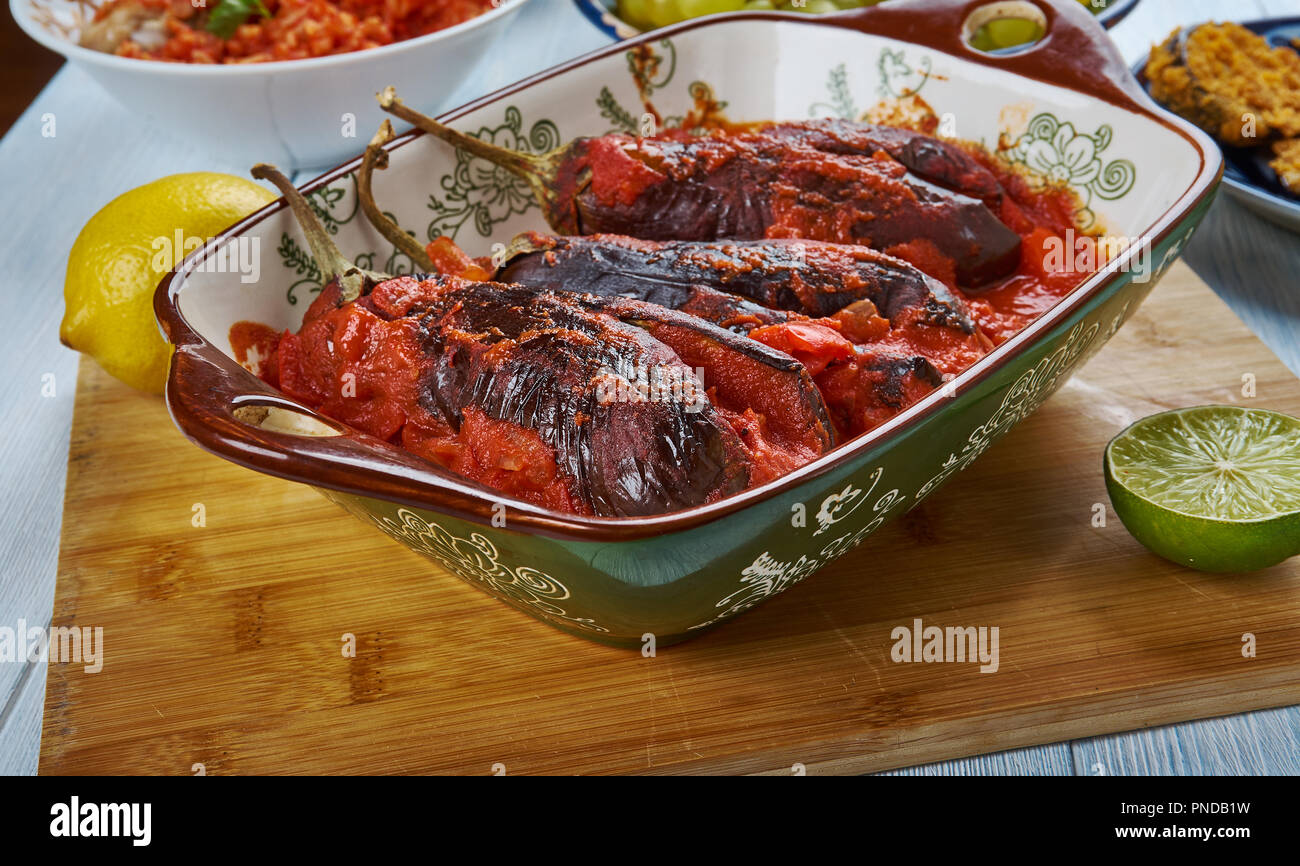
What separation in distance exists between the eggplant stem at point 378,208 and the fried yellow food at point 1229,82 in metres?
2.32

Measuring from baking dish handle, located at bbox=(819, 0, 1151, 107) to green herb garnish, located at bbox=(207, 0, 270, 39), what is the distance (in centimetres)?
189

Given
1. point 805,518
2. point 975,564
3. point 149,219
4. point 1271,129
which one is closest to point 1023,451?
point 975,564

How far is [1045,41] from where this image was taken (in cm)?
274

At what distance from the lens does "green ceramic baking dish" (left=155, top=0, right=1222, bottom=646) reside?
5.36 feet

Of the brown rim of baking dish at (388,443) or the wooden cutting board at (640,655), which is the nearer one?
the brown rim of baking dish at (388,443)

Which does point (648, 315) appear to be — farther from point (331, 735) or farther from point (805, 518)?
point (331, 735)

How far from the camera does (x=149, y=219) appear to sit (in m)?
2.64

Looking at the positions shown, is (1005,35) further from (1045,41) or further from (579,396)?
(579,396)

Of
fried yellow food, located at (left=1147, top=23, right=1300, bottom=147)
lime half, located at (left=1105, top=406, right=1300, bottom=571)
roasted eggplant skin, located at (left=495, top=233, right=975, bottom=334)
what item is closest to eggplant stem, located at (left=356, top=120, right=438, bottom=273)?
roasted eggplant skin, located at (left=495, top=233, right=975, bottom=334)

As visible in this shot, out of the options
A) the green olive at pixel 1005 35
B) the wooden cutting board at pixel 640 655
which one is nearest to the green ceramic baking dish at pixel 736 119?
the wooden cutting board at pixel 640 655

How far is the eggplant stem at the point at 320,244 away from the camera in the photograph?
7.55ft

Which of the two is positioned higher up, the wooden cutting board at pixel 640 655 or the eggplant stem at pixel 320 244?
the eggplant stem at pixel 320 244

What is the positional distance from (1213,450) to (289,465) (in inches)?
70.1

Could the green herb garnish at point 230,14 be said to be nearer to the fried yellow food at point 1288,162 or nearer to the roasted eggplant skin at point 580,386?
the roasted eggplant skin at point 580,386
